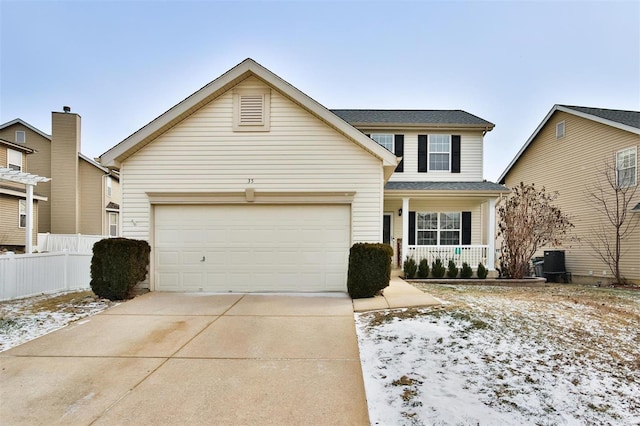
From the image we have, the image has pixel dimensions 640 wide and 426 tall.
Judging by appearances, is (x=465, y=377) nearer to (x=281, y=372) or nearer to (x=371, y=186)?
(x=281, y=372)

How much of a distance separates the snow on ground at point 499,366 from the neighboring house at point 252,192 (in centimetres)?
309

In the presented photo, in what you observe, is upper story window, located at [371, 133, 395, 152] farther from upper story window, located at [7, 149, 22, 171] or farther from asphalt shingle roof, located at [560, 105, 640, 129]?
upper story window, located at [7, 149, 22, 171]

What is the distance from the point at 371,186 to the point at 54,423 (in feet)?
24.8

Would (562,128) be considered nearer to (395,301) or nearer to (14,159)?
(395,301)

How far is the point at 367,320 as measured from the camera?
6277 millimetres

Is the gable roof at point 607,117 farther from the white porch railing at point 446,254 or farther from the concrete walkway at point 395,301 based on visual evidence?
the concrete walkway at point 395,301

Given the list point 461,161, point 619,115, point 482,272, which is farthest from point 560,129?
point 482,272

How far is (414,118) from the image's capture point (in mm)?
15055

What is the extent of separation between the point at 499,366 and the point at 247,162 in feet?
23.8

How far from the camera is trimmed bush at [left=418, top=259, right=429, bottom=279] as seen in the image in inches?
464

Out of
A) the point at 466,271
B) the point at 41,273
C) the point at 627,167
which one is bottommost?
the point at 466,271

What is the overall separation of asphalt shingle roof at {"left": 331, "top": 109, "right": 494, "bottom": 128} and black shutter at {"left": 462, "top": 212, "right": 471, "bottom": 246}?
Result: 3769 millimetres

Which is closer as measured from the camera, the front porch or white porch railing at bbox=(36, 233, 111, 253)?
the front porch

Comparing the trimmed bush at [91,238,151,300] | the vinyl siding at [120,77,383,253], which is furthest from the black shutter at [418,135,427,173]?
the trimmed bush at [91,238,151,300]
